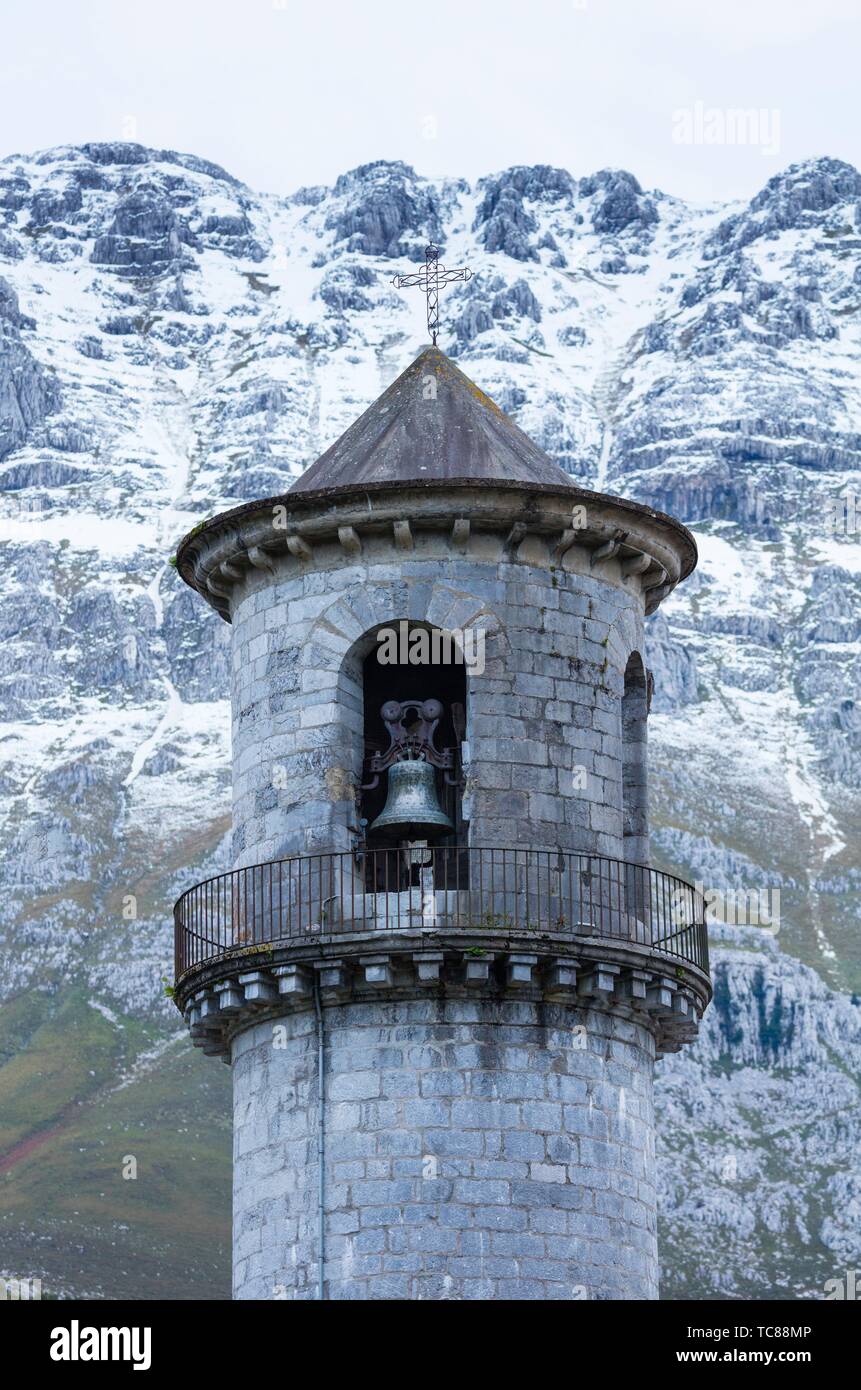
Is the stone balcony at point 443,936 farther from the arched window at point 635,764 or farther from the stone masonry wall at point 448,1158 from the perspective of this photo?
the arched window at point 635,764

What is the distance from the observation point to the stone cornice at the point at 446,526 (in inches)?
1100

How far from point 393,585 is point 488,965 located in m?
3.91

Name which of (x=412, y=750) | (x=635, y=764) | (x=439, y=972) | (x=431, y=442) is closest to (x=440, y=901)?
(x=439, y=972)

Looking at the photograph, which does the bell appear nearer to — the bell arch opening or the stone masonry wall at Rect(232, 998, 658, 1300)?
the bell arch opening

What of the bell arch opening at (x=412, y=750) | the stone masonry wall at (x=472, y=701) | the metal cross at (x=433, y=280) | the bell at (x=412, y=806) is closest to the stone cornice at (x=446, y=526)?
the stone masonry wall at (x=472, y=701)

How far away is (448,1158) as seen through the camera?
86.8ft

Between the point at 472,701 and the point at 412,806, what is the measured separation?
1240mm

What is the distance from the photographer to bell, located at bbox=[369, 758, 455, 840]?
2816 centimetres

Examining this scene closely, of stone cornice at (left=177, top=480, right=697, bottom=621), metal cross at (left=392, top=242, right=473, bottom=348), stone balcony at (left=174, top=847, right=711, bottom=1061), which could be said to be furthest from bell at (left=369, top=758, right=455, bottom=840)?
metal cross at (left=392, top=242, right=473, bottom=348)

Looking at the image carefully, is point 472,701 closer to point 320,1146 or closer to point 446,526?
point 446,526

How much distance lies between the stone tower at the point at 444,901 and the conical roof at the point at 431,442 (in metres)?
0.05

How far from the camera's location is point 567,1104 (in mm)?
26984
